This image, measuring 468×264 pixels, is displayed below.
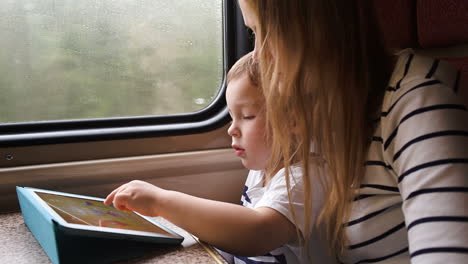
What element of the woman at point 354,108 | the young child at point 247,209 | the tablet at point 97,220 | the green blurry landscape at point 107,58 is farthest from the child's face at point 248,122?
the green blurry landscape at point 107,58

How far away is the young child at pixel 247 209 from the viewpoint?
99 cm

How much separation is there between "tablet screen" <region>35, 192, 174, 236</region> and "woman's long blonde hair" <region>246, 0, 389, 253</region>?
0.36 m

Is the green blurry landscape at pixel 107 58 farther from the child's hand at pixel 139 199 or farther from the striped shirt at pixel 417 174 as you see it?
the striped shirt at pixel 417 174

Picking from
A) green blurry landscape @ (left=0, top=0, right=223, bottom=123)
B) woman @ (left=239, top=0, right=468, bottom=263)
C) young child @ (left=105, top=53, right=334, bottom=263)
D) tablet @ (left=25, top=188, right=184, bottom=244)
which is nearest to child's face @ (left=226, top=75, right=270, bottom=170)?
young child @ (left=105, top=53, right=334, bottom=263)

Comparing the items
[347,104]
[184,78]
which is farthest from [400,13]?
[184,78]

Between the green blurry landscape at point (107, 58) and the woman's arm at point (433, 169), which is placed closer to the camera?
the woman's arm at point (433, 169)

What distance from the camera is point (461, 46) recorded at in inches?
44.2

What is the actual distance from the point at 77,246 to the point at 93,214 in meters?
0.15

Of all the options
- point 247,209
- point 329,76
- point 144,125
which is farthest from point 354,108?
point 144,125

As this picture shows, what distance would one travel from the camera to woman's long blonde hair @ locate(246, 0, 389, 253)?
889 millimetres

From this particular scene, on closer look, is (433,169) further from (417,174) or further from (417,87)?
(417,87)

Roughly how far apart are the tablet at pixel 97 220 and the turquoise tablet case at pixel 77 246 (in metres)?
0.01

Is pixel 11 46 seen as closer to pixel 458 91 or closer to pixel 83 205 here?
pixel 83 205

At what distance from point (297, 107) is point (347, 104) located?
0.32ft
